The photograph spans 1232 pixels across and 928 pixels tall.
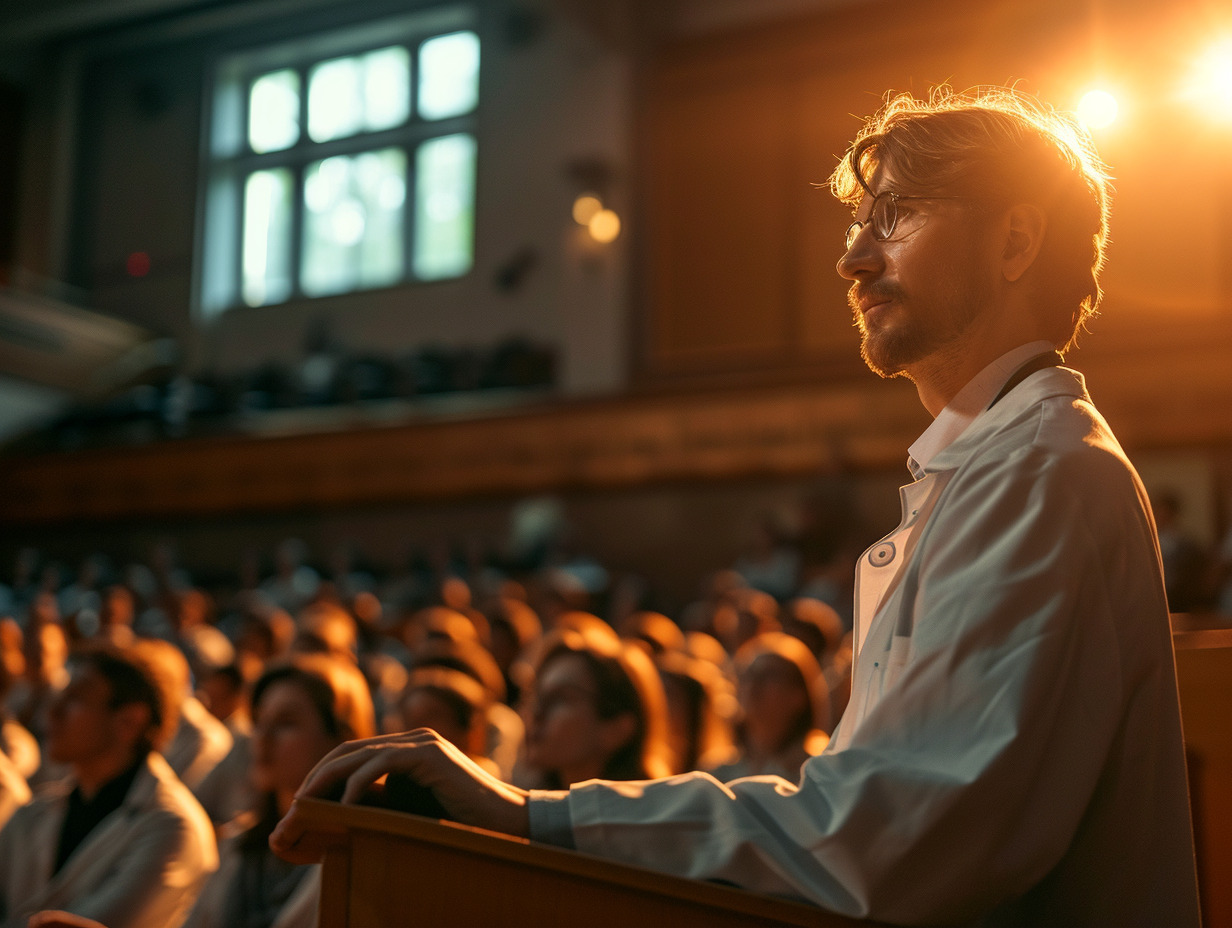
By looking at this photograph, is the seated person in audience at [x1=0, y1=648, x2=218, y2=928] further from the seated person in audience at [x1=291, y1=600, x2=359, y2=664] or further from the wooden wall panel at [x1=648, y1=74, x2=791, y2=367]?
the wooden wall panel at [x1=648, y1=74, x2=791, y2=367]

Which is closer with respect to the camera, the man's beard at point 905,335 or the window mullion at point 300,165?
the man's beard at point 905,335

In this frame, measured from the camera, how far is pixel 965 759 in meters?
0.77

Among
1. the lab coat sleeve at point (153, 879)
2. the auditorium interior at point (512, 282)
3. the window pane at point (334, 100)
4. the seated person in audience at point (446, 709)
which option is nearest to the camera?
the lab coat sleeve at point (153, 879)

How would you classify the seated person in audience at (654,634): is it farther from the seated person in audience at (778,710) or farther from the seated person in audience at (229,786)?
the seated person in audience at (229,786)

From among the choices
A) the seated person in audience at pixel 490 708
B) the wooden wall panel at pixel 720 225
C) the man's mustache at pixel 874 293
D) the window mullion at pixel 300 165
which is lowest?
the seated person in audience at pixel 490 708

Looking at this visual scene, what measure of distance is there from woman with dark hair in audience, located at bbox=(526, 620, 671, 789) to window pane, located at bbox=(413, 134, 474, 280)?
7.51m

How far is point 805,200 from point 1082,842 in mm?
7262

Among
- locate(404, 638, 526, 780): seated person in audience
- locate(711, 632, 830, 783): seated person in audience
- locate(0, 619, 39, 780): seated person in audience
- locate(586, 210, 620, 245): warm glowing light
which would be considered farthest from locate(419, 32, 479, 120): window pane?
locate(711, 632, 830, 783): seated person in audience

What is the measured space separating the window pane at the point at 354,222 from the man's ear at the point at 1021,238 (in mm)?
9115

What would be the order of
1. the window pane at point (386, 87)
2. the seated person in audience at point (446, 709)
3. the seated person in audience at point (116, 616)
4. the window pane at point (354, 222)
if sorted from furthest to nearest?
the window pane at point (386, 87)
the window pane at point (354, 222)
the seated person in audience at point (116, 616)
the seated person in audience at point (446, 709)

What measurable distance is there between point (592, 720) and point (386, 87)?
9208 millimetres

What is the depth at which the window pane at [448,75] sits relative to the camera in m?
9.80

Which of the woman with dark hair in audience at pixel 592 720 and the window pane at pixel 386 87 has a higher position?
the window pane at pixel 386 87

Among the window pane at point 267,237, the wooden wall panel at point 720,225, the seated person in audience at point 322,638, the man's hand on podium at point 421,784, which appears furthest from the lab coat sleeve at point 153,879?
the window pane at point 267,237
